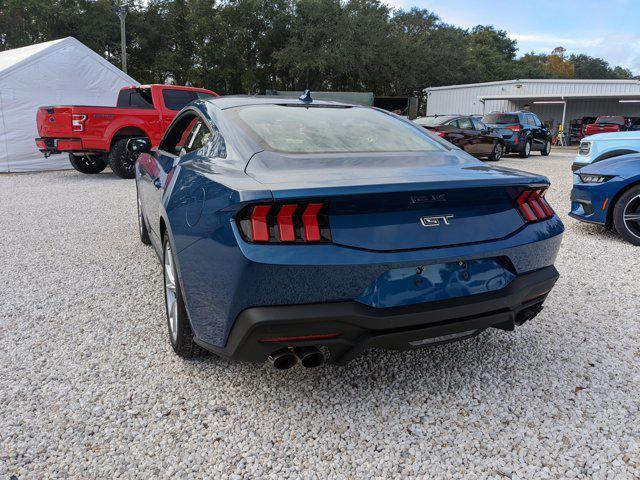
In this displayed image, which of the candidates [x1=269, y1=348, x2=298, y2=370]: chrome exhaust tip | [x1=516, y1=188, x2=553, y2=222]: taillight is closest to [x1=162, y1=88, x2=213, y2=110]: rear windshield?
[x1=516, y1=188, x2=553, y2=222]: taillight

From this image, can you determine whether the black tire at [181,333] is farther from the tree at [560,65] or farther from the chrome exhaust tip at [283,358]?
the tree at [560,65]

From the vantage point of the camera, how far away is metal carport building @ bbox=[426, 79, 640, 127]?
3053 cm

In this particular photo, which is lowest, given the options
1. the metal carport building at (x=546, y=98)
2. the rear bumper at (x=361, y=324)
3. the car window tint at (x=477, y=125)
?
the rear bumper at (x=361, y=324)

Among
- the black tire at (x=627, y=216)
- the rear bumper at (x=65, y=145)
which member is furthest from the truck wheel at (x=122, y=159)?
the black tire at (x=627, y=216)

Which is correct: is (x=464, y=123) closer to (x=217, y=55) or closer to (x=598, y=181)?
(x=598, y=181)

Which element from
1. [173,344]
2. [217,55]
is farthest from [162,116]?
[217,55]

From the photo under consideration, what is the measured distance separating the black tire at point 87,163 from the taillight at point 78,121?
1.84m

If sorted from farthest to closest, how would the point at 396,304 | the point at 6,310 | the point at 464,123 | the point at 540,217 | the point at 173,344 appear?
the point at 464,123 < the point at 6,310 < the point at 173,344 < the point at 540,217 < the point at 396,304

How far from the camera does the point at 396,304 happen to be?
2.05m

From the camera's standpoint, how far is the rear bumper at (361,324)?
1.96 metres

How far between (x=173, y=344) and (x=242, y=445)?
3.13ft

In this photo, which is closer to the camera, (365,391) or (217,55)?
(365,391)

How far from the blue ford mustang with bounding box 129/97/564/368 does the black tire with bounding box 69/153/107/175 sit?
11182 mm

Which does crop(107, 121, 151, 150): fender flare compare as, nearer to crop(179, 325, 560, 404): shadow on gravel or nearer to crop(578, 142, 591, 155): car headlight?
crop(578, 142, 591, 155): car headlight
